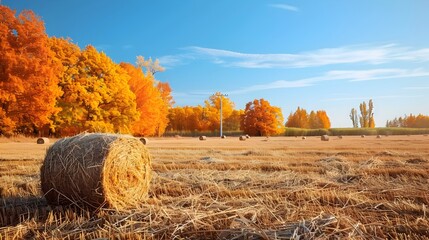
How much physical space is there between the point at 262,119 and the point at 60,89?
42.5m

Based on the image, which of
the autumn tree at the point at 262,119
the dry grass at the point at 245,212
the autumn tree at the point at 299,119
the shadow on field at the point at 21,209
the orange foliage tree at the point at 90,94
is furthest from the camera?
the autumn tree at the point at 299,119

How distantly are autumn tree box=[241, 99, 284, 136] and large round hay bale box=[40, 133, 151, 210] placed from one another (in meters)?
58.9

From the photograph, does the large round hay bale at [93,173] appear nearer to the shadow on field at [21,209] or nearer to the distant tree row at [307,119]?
the shadow on field at [21,209]

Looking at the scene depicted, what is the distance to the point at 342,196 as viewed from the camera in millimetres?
5664

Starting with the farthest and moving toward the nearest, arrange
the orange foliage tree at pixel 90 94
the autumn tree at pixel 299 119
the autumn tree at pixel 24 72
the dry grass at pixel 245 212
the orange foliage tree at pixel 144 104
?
the autumn tree at pixel 299 119 → the orange foliage tree at pixel 144 104 → the orange foliage tree at pixel 90 94 → the autumn tree at pixel 24 72 → the dry grass at pixel 245 212

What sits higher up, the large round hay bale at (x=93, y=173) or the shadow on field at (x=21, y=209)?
the large round hay bale at (x=93, y=173)

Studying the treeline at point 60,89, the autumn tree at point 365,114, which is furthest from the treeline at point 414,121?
the treeline at point 60,89

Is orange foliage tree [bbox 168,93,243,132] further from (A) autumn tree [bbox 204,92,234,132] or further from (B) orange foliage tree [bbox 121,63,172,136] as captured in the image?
(B) orange foliage tree [bbox 121,63,172,136]

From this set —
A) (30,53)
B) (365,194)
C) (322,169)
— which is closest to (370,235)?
(365,194)

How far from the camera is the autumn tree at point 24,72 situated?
76.4ft

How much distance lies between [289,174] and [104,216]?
4.54 metres

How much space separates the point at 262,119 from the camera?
65.4m

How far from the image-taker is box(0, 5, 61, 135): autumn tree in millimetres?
23281

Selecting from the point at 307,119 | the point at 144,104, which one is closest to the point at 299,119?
the point at 307,119
